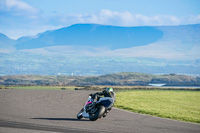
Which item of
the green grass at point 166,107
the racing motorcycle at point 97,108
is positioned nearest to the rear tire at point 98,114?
the racing motorcycle at point 97,108

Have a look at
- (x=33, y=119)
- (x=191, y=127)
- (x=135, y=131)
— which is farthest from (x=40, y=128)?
(x=191, y=127)

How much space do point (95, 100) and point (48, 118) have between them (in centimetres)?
238

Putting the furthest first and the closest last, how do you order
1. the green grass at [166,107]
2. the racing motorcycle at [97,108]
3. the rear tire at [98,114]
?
1. the green grass at [166,107]
2. the racing motorcycle at [97,108]
3. the rear tire at [98,114]

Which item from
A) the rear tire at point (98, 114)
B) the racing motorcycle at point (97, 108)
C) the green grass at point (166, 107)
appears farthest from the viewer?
the green grass at point (166, 107)

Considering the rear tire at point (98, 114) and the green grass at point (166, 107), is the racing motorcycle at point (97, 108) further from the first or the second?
the green grass at point (166, 107)

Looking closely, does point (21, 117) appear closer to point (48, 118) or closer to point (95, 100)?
point (48, 118)

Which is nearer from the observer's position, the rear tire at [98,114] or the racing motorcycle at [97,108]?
the rear tire at [98,114]

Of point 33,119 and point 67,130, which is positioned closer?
point 67,130

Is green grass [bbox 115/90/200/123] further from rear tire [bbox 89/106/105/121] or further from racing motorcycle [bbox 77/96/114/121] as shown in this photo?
rear tire [bbox 89/106/105/121]

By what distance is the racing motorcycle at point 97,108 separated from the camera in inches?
679

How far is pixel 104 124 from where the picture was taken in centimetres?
1616

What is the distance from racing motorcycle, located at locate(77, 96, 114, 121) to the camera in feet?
56.6

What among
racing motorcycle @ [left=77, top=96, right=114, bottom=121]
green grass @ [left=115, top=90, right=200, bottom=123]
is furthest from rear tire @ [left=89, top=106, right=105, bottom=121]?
green grass @ [left=115, top=90, right=200, bottom=123]

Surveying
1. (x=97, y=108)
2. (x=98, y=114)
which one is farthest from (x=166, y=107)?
(x=98, y=114)
